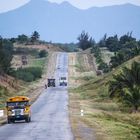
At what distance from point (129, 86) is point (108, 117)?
10864 millimetres

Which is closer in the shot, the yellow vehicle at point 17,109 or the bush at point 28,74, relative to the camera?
the yellow vehicle at point 17,109

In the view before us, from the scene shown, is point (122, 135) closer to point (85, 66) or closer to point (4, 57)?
point (4, 57)

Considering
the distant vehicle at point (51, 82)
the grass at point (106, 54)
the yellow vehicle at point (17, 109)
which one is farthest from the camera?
the grass at point (106, 54)

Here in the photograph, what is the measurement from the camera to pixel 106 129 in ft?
129

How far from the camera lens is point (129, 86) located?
6462cm

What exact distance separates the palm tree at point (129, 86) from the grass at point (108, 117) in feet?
4.45

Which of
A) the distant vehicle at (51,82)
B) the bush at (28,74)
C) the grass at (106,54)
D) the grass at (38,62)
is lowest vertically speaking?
the distant vehicle at (51,82)

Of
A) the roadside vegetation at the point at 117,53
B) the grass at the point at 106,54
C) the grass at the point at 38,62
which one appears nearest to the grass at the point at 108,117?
the roadside vegetation at the point at 117,53

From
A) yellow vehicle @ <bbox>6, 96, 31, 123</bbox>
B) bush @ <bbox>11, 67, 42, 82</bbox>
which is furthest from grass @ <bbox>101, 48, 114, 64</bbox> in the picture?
yellow vehicle @ <bbox>6, 96, 31, 123</bbox>

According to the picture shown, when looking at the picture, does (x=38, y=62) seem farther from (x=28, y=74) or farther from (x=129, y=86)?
(x=129, y=86)

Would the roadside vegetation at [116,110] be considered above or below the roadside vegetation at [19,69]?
below

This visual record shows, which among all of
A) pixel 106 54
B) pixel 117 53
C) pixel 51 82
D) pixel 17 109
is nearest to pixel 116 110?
pixel 17 109

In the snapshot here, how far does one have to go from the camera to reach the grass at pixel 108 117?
36344mm

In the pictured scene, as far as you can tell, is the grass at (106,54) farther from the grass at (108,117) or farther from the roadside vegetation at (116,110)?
the roadside vegetation at (116,110)
